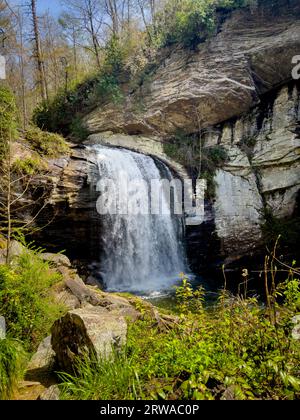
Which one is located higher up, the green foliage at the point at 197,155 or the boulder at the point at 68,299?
the green foliage at the point at 197,155

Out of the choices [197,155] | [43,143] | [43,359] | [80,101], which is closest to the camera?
[43,359]

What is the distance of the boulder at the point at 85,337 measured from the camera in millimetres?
2334

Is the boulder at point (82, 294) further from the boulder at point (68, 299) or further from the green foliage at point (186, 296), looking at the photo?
the green foliage at point (186, 296)

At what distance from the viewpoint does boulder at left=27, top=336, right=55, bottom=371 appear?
9.02 ft

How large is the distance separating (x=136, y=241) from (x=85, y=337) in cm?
694

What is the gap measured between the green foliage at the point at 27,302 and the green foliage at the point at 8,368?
0.72m

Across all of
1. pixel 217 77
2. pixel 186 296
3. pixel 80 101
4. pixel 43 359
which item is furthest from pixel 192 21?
pixel 43 359

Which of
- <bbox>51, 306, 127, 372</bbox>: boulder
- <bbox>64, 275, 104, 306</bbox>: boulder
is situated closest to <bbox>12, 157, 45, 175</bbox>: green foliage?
<bbox>64, 275, 104, 306</bbox>: boulder

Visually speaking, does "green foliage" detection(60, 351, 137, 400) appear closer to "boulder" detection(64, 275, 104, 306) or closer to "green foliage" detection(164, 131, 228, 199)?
"boulder" detection(64, 275, 104, 306)

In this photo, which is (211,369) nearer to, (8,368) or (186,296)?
(186,296)

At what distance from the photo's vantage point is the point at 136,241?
30.6 ft

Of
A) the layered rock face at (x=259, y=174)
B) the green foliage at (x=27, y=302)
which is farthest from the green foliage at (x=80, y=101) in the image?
the green foliage at (x=27, y=302)

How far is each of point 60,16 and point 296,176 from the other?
1594cm

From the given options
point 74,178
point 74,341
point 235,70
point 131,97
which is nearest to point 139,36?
point 131,97
